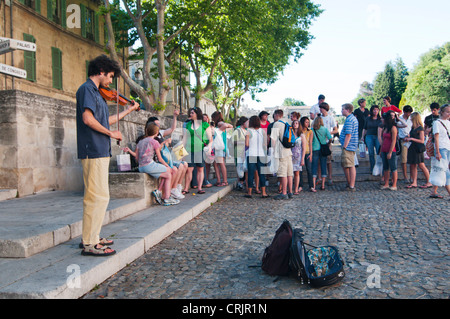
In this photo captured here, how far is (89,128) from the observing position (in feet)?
12.6

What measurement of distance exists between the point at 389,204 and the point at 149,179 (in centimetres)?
480

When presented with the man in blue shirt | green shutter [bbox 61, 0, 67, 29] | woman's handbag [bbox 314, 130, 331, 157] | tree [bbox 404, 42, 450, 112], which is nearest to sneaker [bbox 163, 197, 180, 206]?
woman's handbag [bbox 314, 130, 331, 157]

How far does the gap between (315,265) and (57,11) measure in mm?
22256

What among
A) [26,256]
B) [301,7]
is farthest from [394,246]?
[301,7]

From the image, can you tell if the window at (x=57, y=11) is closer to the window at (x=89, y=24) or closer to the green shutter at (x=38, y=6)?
the green shutter at (x=38, y=6)

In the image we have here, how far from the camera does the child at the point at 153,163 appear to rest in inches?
282

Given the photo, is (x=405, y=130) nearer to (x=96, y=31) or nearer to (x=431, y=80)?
(x=96, y=31)

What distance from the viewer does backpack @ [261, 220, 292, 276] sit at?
3776 millimetres

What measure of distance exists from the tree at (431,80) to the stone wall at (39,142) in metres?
47.7

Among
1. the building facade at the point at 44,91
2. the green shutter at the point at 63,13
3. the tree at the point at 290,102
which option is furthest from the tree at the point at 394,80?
the tree at the point at 290,102

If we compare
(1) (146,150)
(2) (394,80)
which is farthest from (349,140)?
(2) (394,80)

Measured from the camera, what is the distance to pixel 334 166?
12344 mm

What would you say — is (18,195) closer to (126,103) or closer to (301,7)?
(126,103)

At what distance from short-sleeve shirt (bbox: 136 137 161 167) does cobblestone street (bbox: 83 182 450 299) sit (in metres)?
1.43
